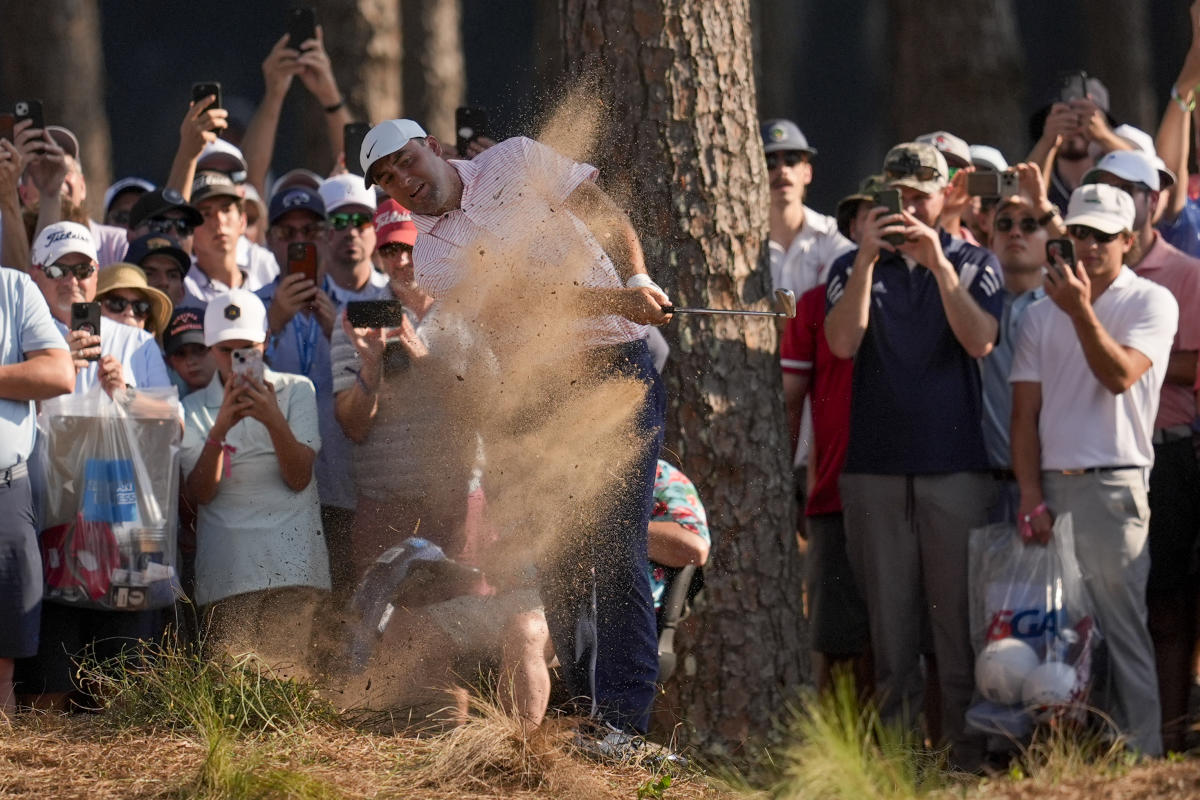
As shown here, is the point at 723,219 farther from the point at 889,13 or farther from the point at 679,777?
the point at 889,13

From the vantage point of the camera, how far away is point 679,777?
18.4 ft

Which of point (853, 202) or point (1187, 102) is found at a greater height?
point (1187, 102)

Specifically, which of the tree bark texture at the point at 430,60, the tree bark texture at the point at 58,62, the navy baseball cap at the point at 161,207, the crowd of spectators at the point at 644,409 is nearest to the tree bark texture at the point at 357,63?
the tree bark texture at the point at 430,60

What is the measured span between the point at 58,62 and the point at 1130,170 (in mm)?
7649

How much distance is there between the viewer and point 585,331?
6004 mm

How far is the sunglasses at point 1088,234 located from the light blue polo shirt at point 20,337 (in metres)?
4.15

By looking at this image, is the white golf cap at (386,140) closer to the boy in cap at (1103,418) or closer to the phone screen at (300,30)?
the boy in cap at (1103,418)

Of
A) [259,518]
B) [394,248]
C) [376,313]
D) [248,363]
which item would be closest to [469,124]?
[394,248]

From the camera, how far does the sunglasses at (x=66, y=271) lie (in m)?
7.01

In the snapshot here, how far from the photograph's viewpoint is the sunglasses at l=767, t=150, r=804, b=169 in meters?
8.73

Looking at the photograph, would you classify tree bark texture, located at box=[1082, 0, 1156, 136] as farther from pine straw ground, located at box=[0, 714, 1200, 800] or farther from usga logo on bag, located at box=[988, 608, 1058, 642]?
pine straw ground, located at box=[0, 714, 1200, 800]

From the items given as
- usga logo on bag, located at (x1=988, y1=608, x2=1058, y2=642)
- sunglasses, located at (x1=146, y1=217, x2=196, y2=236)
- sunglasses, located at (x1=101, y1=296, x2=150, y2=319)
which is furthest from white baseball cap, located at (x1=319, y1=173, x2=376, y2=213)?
usga logo on bag, located at (x1=988, y1=608, x2=1058, y2=642)

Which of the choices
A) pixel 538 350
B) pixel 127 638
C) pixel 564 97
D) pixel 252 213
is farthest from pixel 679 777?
pixel 252 213

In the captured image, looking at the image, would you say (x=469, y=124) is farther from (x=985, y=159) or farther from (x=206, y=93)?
(x=985, y=159)
